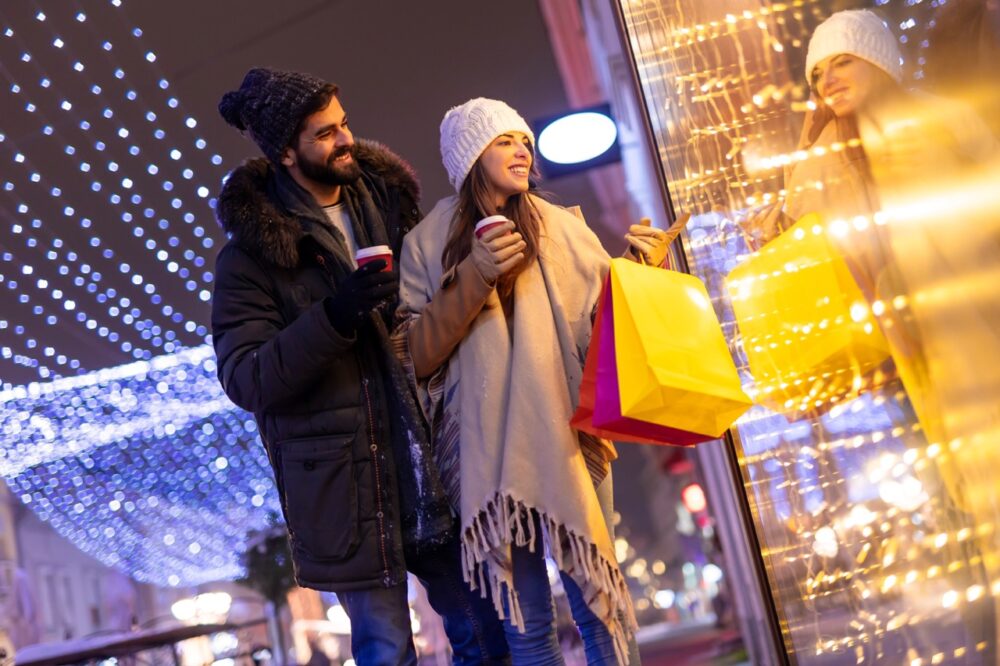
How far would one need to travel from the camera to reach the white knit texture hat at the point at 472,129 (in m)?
2.29

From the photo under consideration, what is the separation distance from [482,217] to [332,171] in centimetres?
38

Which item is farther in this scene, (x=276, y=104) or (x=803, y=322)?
(x=276, y=104)

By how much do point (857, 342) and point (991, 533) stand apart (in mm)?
452

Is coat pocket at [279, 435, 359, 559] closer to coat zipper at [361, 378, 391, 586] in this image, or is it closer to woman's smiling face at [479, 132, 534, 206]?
coat zipper at [361, 378, 391, 586]

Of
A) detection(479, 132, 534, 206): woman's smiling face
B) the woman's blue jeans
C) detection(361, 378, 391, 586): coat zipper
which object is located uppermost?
detection(479, 132, 534, 206): woman's smiling face

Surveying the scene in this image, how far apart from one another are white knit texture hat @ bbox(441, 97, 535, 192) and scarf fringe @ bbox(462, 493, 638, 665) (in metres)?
0.78

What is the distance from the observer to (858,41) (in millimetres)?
1750

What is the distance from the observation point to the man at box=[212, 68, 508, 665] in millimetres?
2158

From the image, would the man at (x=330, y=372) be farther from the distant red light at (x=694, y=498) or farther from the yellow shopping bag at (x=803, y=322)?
the distant red light at (x=694, y=498)

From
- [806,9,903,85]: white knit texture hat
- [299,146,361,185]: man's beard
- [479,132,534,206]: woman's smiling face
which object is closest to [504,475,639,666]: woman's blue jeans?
[479,132,534,206]: woman's smiling face

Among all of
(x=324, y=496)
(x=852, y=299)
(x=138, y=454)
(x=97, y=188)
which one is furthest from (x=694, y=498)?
(x=852, y=299)

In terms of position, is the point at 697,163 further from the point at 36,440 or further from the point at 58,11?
the point at 36,440

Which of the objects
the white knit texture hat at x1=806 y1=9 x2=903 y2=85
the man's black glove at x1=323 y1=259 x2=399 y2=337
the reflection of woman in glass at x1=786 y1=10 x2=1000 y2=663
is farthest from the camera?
the man's black glove at x1=323 y1=259 x2=399 y2=337

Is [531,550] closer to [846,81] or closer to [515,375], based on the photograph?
[515,375]
